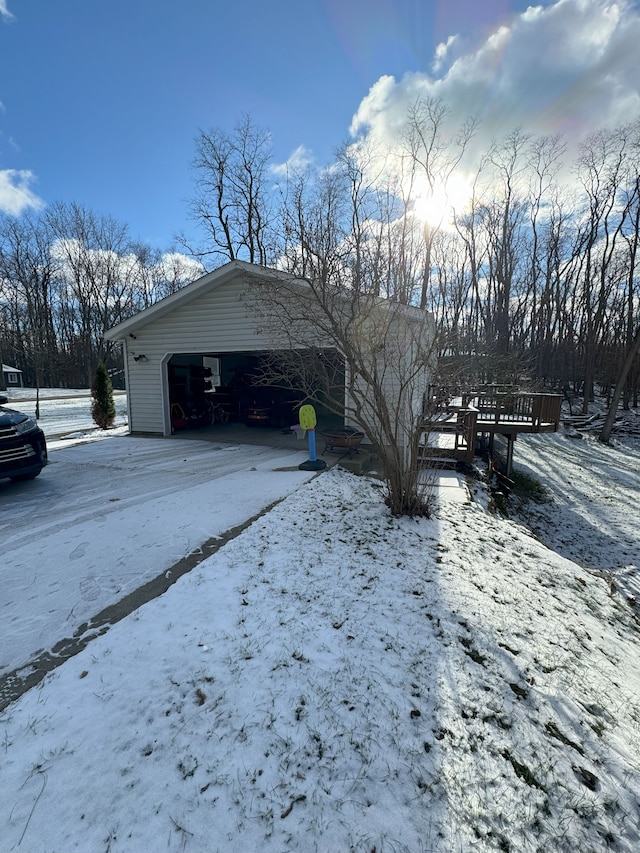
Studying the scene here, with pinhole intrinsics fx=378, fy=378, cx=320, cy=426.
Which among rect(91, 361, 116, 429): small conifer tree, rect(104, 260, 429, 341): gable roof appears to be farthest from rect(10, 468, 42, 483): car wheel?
rect(91, 361, 116, 429): small conifer tree

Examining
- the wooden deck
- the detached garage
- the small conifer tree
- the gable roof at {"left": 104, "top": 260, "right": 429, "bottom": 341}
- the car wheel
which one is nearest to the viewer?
the car wheel

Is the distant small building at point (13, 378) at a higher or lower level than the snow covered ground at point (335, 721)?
higher

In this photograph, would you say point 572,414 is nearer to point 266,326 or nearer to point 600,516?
point 600,516

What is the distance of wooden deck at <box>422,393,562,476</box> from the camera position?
7801 millimetres

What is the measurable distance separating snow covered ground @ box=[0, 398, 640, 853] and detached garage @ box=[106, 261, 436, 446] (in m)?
5.06

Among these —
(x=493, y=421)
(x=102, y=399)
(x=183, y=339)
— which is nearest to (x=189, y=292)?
(x=183, y=339)

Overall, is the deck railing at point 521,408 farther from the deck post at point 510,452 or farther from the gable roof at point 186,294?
the gable roof at point 186,294

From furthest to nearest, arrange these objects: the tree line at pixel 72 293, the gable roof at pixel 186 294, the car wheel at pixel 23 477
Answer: the tree line at pixel 72 293, the gable roof at pixel 186 294, the car wheel at pixel 23 477

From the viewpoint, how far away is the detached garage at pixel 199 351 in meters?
8.77

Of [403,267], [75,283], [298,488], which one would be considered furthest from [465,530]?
[75,283]

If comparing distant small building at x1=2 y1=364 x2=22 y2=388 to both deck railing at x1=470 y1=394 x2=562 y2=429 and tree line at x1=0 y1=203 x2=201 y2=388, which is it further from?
deck railing at x1=470 y1=394 x2=562 y2=429

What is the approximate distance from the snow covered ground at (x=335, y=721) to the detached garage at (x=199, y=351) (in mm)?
5064

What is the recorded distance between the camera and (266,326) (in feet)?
27.1

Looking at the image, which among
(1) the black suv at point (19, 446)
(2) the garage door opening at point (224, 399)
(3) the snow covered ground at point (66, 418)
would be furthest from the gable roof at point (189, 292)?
(1) the black suv at point (19, 446)
